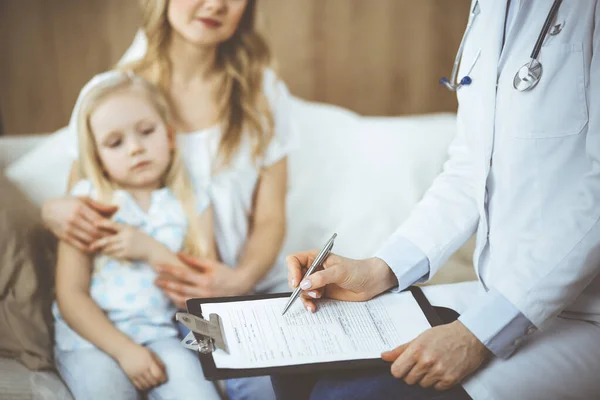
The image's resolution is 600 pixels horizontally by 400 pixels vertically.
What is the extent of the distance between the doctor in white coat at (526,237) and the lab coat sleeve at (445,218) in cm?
4

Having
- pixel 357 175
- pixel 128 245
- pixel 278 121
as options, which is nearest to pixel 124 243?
pixel 128 245

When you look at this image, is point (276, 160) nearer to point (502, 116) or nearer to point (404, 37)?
point (502, 116)

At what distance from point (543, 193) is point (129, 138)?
652 millimetres

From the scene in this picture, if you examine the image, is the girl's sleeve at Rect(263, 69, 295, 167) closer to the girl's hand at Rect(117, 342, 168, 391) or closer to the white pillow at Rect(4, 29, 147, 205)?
the white pillow at Rect(4, 29, 147, 205)

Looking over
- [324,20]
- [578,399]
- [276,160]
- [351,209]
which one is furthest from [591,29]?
[324,20]

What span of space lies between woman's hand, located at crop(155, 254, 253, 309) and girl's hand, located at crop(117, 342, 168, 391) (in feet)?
0.42

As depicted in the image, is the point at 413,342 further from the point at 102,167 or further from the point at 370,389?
the point at 102,167

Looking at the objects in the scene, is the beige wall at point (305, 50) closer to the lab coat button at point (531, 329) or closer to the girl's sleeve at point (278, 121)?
the girl's sleeve at point (278, 121)

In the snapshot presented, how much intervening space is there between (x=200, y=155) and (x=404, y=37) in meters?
0.82

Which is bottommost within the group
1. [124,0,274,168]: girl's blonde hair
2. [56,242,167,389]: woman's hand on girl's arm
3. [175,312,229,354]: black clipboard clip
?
[56,242,167,389]: woman's hand on girl's arm

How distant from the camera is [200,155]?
1115 mm

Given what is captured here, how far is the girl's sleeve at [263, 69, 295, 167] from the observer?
1.17 metres

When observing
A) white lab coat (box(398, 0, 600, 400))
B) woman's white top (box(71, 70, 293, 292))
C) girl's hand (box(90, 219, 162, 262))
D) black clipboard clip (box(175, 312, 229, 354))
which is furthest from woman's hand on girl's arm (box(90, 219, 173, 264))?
white lab coat (box(398, 0, 600, 400))

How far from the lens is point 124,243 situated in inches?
40.5
